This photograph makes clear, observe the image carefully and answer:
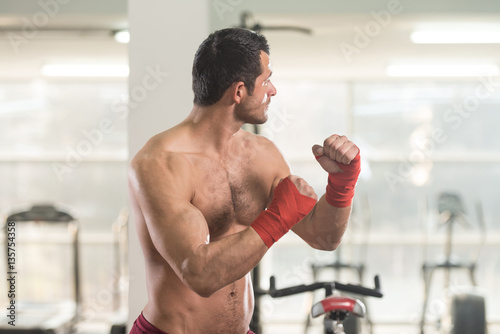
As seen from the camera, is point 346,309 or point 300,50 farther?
point 300,50

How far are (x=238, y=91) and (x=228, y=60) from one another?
0.09 meters

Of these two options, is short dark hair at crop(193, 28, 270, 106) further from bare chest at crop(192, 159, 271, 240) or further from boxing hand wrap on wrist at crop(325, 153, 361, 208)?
boxing hand wrap on wrist at crop(325, 153, 361, 208)

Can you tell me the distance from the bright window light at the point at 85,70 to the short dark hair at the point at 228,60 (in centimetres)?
445

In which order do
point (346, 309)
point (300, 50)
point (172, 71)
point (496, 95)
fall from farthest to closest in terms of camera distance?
point (496, 95) → point (300, 50) → point (172, 71) → point (346, 309)

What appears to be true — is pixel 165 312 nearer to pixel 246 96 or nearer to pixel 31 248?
pixel 246 96

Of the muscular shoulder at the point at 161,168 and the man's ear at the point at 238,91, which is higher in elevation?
the man's ear at the point at 238,91

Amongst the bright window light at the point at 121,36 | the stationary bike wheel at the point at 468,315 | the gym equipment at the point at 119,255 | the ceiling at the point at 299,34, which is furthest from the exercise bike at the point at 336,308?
the gym equipment at the point at 119,255

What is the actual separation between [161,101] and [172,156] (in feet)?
3.66

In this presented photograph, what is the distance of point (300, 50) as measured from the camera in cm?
509

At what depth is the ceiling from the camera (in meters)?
3.81

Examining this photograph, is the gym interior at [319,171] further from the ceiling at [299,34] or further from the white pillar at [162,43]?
the white pillar at [162,43]

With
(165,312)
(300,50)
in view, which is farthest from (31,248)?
(165,312)

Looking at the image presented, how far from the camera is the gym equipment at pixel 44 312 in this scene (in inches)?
145

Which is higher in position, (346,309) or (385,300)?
(346,309)
